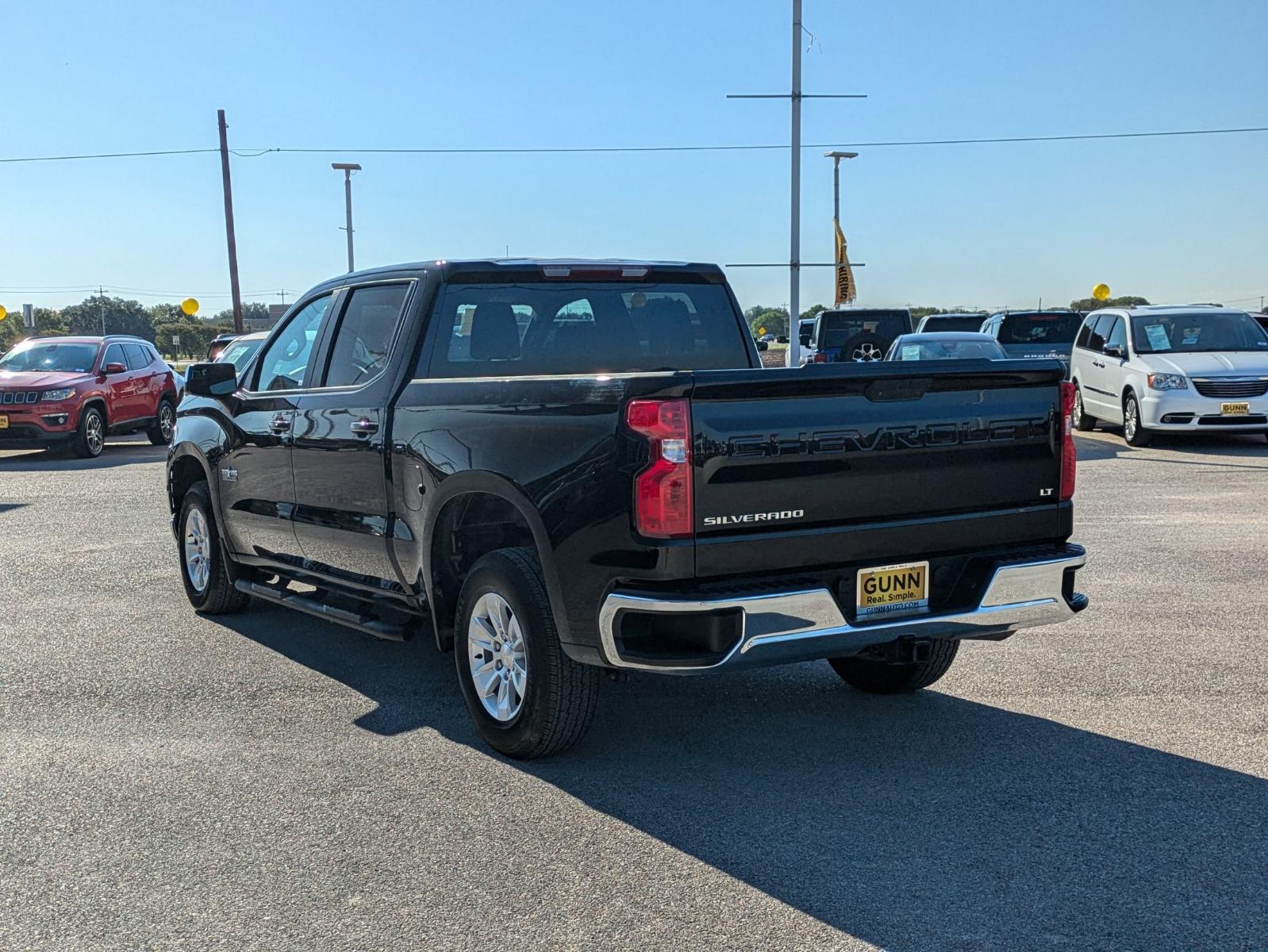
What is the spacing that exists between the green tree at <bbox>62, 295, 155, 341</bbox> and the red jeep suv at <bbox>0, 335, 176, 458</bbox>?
67.9 meters

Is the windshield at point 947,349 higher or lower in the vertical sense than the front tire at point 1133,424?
higher

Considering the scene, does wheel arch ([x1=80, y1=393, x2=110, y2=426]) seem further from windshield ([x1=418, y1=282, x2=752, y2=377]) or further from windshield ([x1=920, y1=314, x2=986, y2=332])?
windshield ([x1=418, y1=282, x2=752, y2=377])

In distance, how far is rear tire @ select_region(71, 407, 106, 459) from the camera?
749 inches

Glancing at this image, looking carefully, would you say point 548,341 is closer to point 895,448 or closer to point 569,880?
point 895,448

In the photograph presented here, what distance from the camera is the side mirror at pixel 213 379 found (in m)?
7.09

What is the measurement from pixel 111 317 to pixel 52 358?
7750 centimetres

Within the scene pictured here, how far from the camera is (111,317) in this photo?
302 feet

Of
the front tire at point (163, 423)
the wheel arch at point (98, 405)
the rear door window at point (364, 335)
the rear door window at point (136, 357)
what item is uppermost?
the rear door window at point (364, 335)

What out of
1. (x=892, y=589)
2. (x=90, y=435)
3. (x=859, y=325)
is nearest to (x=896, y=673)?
(x=892, y=589)

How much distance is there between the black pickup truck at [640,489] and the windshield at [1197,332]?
A: 13.1 meters

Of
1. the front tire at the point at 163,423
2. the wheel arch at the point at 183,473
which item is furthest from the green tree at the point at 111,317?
the wheel arch at the point at 183,473

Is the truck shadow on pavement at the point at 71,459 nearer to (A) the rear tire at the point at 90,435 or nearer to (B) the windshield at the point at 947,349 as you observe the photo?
(A) the rear tire at the point at 90,435

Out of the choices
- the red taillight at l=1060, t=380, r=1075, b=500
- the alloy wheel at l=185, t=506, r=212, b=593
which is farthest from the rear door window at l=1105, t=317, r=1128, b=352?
the red taillight at l=1060, t=380, r=1075, b=500

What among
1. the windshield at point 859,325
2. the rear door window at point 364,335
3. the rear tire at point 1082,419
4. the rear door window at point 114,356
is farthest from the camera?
the windshield at point 859,325
